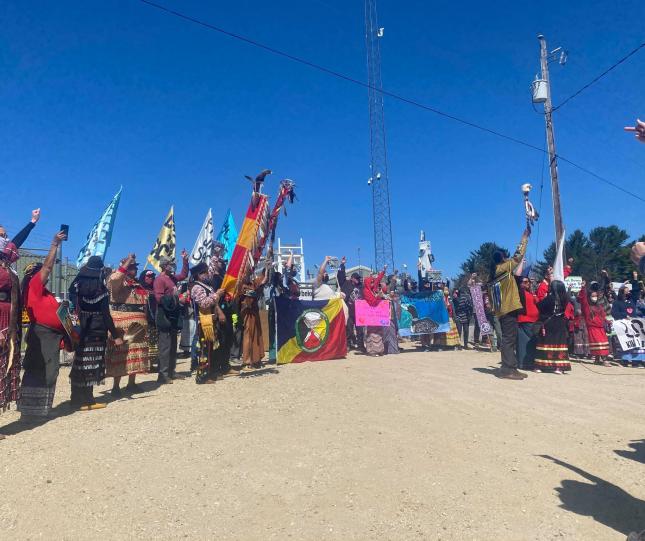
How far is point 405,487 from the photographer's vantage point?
3398 millimetres

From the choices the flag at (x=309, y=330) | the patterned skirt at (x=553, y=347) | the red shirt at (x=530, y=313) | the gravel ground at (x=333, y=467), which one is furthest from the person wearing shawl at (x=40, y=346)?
the patterned skirt at (x=553, y=347)

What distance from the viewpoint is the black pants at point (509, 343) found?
7.57 meters

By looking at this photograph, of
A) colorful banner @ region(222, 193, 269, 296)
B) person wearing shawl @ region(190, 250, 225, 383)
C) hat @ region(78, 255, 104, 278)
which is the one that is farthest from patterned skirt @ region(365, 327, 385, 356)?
hat @ region(78, 255, 104, 278)

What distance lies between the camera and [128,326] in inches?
273

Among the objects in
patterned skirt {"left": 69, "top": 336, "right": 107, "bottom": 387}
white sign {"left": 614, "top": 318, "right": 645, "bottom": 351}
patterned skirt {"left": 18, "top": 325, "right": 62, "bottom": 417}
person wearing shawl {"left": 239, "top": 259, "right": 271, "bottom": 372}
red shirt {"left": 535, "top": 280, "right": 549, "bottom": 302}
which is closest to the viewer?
patterned skirt {"left": 18, "top": 325, "right": 62, "bottom": 417}

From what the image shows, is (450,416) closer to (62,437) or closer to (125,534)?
(125,534)

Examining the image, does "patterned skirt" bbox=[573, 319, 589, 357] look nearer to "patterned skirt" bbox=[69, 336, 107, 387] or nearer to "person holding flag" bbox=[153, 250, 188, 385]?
"person holding flag" bbox=[153, 250, 188, 385]

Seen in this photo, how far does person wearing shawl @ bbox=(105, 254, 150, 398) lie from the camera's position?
6707 millimetres

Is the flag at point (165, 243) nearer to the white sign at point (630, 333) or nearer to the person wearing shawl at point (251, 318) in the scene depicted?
the person wearing shawl at point (251, 318)

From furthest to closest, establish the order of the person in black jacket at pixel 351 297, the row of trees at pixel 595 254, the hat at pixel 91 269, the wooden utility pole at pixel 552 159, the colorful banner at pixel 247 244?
the row of trees at pixel 595 254 → the wooden utility pole at pixel 552 159 → the person in black jacket at pixel 351 297 → the colorful banner at pixel 247 244 → the hat at pixel 91 269

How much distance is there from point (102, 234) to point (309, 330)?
484 centimetres

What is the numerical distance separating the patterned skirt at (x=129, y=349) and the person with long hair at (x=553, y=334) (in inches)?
278

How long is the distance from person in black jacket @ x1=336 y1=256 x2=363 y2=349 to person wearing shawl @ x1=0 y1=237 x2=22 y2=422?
7.70 meters

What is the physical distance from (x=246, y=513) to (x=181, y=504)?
511 millimetres
